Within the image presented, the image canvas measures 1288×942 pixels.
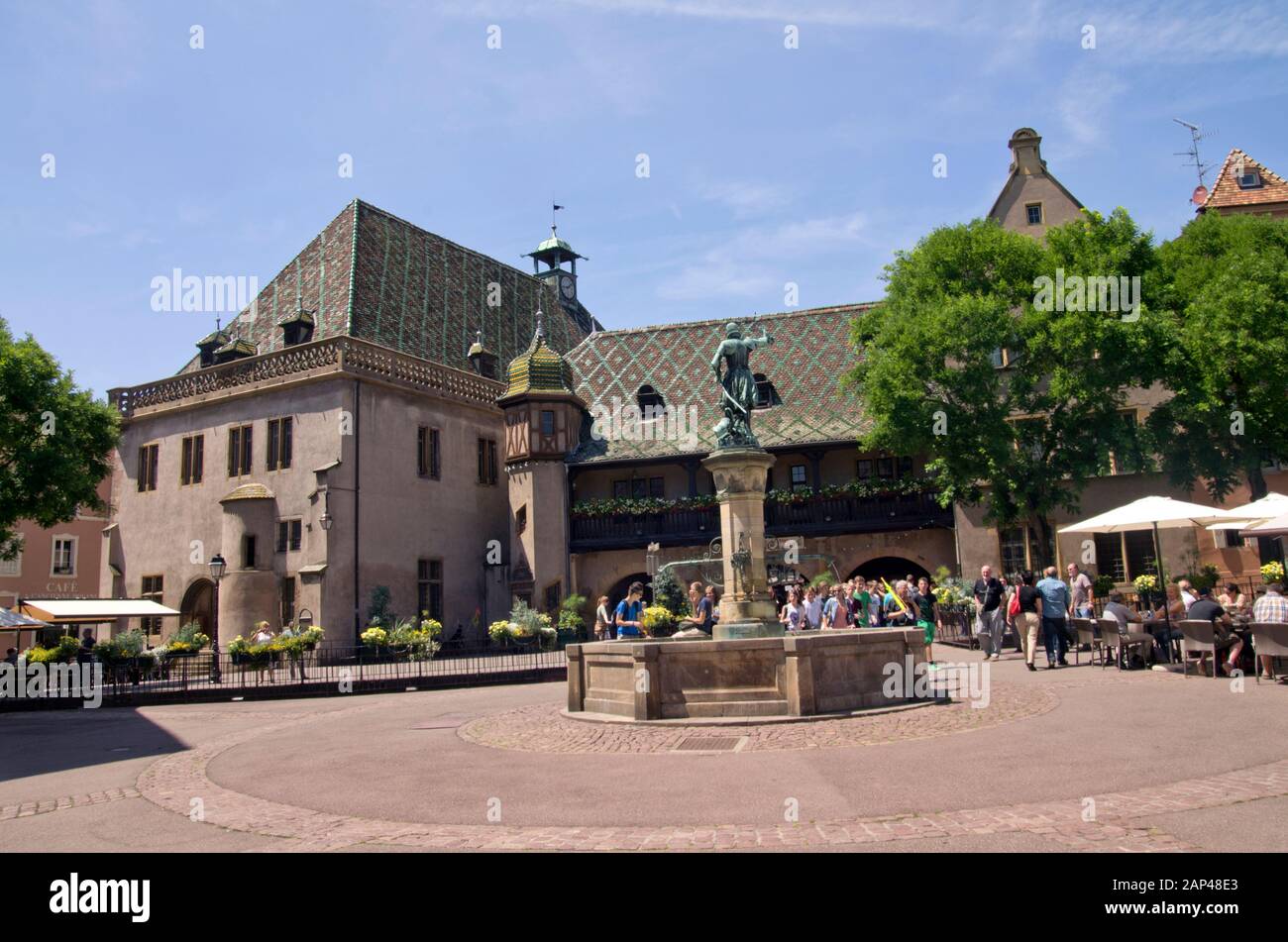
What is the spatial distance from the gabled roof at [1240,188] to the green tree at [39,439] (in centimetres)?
4443

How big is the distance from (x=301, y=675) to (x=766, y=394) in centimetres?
2160

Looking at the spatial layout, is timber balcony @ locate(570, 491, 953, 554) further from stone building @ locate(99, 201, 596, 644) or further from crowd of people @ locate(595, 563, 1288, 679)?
crowd of people @ locate(595, 563, 1288, 679)

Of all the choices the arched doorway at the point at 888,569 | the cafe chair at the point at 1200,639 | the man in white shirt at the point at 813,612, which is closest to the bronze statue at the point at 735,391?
the man in white shirt at the point at 813,612

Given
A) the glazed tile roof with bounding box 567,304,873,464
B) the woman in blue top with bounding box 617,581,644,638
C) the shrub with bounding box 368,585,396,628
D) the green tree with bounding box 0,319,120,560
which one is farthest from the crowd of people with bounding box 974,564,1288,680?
the green tree with bounding box 0,319,120,560

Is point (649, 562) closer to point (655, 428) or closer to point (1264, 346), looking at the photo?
point (655, 428)

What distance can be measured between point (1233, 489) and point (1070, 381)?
8.68m

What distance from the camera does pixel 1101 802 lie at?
22.3 ft

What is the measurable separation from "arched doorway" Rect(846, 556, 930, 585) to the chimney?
14.7 meters

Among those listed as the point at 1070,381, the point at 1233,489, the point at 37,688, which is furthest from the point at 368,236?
the point at 1233,489

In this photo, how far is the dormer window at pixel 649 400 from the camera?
38625mm

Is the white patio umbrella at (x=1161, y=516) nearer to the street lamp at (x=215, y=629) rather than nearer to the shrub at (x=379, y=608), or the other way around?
the street lamp at (x=215, y=629)

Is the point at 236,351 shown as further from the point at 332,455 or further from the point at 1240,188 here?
the point at 1240,188

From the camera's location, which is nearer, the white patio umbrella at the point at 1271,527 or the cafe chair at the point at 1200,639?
the cafe chair at the point at 1200,639

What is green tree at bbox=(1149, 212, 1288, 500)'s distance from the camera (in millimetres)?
26406
